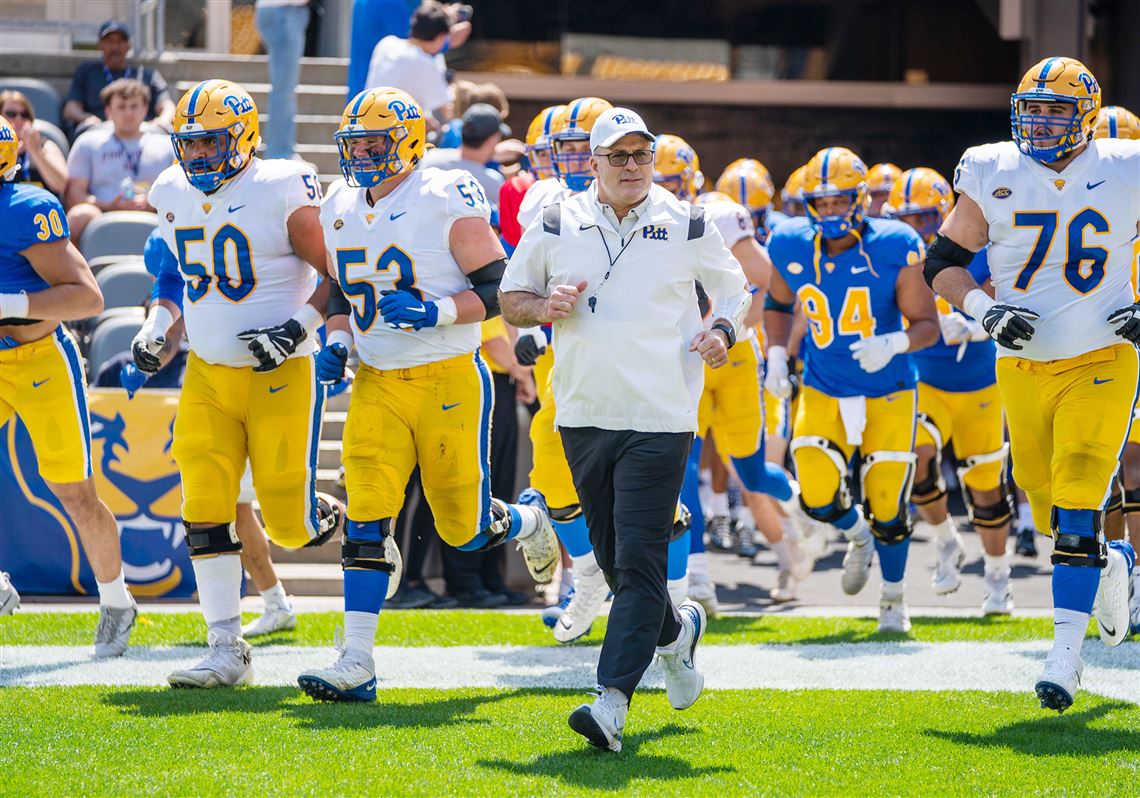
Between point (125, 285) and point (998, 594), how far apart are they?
17.2ft

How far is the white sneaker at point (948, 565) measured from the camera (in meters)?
8.18

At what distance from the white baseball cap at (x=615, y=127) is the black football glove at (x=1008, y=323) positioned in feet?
4.56

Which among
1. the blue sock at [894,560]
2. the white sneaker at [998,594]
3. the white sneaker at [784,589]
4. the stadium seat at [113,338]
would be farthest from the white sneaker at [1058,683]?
the stadium seat at [113,338]

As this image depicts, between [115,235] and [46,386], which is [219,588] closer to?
[46,386]

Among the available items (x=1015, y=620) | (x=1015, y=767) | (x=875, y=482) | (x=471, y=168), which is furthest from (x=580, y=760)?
(x=471, y=168)

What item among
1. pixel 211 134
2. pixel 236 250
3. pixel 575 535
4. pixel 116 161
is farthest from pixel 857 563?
pixel 116 161

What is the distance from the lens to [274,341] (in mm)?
5727

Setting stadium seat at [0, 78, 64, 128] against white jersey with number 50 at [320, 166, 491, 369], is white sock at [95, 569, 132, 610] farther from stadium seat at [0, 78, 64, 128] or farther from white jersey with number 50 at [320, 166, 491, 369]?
stadium seat at [0, 78, 64, 128]

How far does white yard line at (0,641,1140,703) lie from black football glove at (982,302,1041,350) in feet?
4.28

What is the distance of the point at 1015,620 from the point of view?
760cm

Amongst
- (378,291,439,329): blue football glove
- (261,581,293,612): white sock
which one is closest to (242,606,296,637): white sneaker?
(261,581,293,612): white sock

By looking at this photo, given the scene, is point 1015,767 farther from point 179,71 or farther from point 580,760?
point 179,71

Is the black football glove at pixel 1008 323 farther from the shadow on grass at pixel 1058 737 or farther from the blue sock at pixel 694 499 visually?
the blue sock at pixel 694 499

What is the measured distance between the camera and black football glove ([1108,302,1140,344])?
538cm
